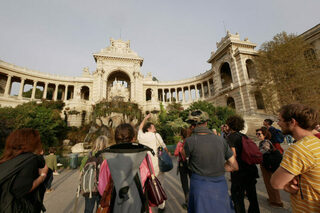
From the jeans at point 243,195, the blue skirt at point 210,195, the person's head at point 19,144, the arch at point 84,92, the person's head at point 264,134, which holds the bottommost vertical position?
the jeans at point 243,195

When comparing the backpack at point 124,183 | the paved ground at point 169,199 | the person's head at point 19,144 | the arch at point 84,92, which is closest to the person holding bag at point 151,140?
the paved ground at point 169,199

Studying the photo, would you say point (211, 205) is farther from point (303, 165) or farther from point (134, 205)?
point (303, 165)

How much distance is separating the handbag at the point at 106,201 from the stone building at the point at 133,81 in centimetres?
2149

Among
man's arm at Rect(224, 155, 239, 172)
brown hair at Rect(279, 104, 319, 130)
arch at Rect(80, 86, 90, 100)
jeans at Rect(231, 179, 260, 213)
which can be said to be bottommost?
jeans at Rect(231, 179, 260, 213)

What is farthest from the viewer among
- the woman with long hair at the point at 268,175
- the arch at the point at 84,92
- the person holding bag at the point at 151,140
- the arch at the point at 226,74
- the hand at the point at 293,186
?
the arch at the point at 84,92

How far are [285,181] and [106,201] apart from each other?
1.90 meters

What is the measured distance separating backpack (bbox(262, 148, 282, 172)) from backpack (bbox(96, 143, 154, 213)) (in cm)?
265

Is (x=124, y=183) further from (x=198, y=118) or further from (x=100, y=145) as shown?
(x=198, y=118)

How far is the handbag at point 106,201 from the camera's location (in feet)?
5.08

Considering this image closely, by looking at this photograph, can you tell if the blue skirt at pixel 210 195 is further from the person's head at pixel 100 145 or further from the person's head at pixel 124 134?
the person's head at pixel 100 145

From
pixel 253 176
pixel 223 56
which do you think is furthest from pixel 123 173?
pixel 223 56

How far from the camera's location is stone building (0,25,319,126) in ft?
72.1

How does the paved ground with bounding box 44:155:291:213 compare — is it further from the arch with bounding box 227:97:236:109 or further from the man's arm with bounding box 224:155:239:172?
the arch with bounding box 227:97:236:109

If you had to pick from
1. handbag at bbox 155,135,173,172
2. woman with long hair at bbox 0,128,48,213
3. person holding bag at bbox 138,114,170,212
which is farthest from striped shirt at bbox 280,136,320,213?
woman with long hair at bbox 0,128,48,213
